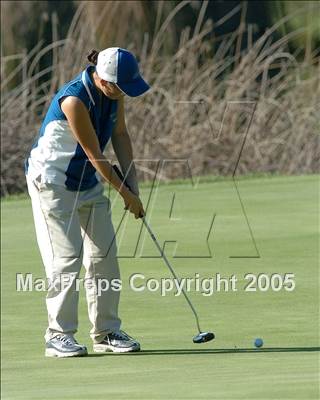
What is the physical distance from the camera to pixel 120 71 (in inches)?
301

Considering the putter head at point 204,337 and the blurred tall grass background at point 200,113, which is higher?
the blurred tall grass background at point 200,113

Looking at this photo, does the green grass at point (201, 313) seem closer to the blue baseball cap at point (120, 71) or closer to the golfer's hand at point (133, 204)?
the golfer's hand at point (133, 204)

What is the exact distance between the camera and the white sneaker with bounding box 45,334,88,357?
791 cm

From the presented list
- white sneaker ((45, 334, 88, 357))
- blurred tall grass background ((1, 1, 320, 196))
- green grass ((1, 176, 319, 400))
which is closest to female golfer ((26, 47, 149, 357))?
white sneaker ((45, 334, 88, 357))

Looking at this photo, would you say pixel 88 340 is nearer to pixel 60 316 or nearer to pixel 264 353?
pixel 60 316

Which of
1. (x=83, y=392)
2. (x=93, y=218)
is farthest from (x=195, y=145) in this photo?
(x=83, y=392)

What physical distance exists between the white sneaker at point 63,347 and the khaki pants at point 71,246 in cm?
5

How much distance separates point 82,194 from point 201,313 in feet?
5.61

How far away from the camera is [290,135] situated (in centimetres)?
1925

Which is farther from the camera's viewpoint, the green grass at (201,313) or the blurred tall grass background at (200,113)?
the blurred tall grass background at (200,113)

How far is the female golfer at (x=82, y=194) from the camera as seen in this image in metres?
7.73

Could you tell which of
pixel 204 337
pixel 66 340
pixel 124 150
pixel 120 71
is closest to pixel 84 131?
pixel 120 71

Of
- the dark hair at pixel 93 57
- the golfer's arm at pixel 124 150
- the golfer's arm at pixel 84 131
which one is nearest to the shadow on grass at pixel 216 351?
the golfer's arm at pixel 124 150

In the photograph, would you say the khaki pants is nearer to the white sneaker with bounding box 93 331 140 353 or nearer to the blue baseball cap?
the white sneaker with bounding box 93 331 140 353
